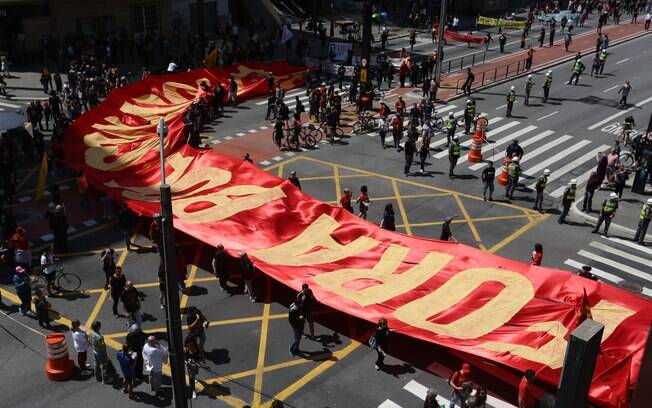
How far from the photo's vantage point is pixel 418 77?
44719mm

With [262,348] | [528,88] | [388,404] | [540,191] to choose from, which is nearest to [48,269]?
[262,348]

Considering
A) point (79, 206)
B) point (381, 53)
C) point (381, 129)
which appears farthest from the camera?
point (381, 53)

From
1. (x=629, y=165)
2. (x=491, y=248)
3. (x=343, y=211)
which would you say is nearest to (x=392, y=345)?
(x=343, y=211)

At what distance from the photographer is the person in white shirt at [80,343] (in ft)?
52.2

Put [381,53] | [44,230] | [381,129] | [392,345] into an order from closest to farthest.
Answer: [392,345]
[44,230]
[381,129]
[381,53]

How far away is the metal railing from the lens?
4494cm

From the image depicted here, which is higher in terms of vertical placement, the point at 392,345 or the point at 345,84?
the point at 345,84

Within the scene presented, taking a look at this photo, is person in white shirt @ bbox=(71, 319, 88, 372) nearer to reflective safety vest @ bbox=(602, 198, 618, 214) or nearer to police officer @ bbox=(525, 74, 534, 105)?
reflective safety vest @ bbox=(602, 198, 618, 214)

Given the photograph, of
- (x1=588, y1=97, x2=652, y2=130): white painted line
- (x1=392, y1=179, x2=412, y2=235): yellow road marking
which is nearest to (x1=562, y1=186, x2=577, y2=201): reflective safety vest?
(x1=392, y1=179, x2=412, y2=235): yellow road marking

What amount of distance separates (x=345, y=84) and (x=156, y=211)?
24672mm

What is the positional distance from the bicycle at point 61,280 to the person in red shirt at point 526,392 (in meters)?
13.4

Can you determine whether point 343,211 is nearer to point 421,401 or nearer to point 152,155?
point 421,401

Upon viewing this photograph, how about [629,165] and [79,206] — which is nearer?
[79,206]

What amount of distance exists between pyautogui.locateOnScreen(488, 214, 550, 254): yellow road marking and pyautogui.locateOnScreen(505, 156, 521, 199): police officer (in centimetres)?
193
